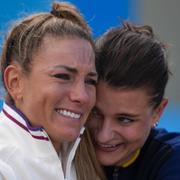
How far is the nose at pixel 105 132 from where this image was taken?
1.38 m

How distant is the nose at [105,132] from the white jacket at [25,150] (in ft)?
0.73

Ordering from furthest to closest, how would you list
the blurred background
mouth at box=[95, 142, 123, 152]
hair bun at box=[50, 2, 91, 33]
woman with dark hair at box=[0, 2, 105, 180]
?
the blurred background → mouth at box=[95, 142, 123, 152] → hair bun at box=[50, 2, 91, 33] → woman with dark hair at box=[0, 2, 105, 180]

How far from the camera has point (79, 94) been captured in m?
1.17

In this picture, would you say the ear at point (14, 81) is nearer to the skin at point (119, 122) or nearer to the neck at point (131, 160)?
the skin at point (119, 122)

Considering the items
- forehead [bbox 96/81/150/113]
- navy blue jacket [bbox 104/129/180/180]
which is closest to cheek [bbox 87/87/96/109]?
forehead [bbox 96/81/150/113]

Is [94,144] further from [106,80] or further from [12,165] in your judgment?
[12,165]

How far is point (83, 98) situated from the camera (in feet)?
3.84

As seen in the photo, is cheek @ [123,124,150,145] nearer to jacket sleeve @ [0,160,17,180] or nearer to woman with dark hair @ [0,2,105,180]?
woman with dark hair @ [0,2,105,180]

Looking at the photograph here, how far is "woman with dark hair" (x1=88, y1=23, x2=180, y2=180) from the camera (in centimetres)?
136

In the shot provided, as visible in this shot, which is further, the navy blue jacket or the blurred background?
the blurred background

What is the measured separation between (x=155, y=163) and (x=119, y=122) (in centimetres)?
18

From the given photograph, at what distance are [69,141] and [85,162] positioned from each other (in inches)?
7.7

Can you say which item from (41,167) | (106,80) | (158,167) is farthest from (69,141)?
(158,167)

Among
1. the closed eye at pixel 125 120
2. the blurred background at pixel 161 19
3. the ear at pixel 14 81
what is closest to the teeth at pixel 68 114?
the ear at pixel 14 81
